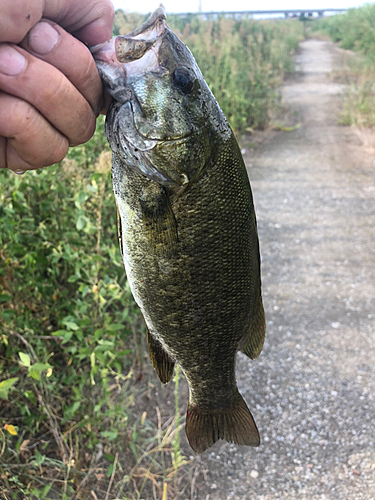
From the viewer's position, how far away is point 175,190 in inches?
46.2

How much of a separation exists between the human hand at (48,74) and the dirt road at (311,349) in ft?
8.22

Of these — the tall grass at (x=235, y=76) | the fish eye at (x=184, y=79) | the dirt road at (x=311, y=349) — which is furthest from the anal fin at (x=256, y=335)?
the tall grass at (x=235, y=76)

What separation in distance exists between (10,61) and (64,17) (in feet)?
0.87

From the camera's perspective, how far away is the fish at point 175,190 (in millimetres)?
1131

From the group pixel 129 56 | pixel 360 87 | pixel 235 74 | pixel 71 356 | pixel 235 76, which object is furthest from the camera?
pixel 360 87

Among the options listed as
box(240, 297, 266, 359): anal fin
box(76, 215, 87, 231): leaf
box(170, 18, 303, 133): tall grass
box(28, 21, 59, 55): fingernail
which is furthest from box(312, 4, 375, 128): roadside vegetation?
box(28, 21, 59, 55): fingernail

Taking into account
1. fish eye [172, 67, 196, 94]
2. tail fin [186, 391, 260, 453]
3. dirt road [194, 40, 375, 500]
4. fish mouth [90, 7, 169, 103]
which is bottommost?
dirt road [194, 40, 375, 500]

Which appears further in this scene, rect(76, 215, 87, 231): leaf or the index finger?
rect(76, 215, 87, 231): leaf

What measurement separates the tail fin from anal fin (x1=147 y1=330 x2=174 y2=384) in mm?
190

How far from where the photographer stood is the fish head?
112cm

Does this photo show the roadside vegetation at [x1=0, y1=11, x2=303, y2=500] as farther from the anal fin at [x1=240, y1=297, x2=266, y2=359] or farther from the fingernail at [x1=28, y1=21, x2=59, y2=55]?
the fingernail at [x1=28, y1=21, x2=59, y2=55]

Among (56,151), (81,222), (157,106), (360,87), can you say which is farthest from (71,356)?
(360,87)

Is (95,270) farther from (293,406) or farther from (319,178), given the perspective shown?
(319,178)

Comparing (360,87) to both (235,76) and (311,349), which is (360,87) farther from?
(311,349)
